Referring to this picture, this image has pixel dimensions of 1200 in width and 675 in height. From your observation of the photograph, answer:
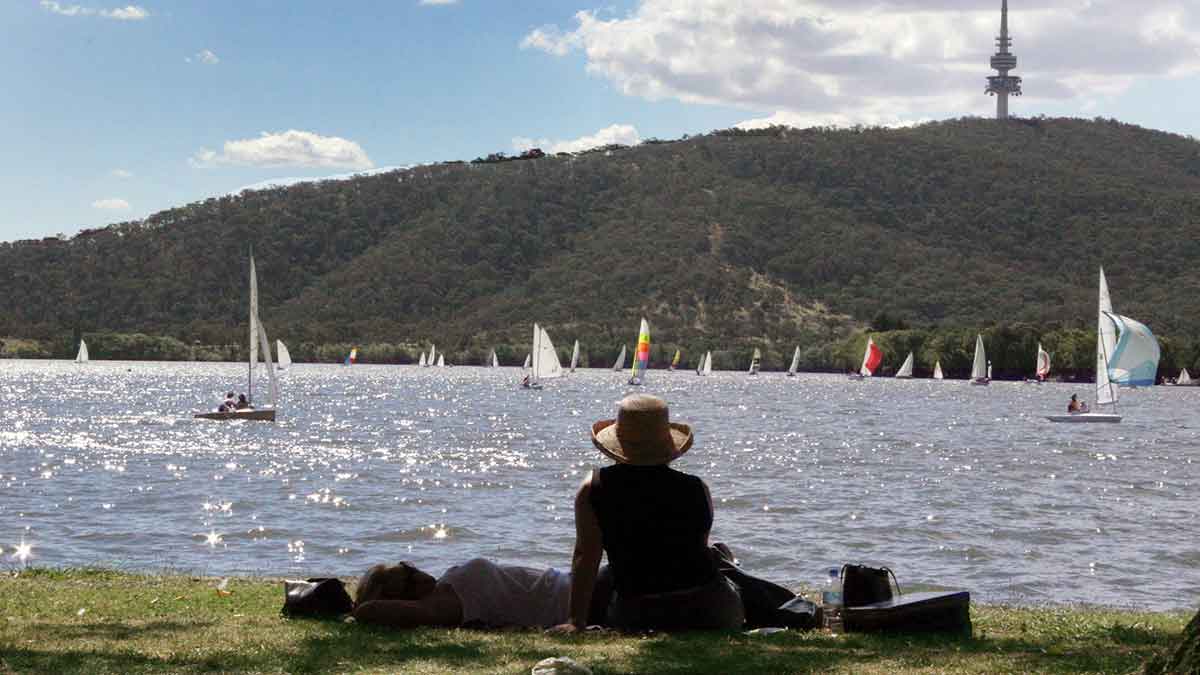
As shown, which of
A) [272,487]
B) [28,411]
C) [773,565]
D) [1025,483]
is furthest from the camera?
[28,411]

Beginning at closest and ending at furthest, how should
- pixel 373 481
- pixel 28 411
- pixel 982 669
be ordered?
1. pixel 982 669
2. pixel 373 481
3. pixel 28 411

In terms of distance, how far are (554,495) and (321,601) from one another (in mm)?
21562

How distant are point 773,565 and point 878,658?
12.0m

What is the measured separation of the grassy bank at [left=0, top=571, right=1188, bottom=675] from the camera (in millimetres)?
9336

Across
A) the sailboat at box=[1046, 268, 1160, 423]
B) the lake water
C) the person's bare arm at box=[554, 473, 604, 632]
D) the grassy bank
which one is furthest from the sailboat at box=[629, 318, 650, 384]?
the person's bare arm at box=[554, 473, 604, 632]

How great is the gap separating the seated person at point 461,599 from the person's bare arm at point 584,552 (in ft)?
1.69

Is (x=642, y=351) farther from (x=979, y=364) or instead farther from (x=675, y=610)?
(x=675, y=610)

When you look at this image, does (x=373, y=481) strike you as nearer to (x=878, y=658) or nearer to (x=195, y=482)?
(x=195, y=482)

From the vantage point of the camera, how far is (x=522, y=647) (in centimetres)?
1009

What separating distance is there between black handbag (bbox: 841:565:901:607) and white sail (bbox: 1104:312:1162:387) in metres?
61.6

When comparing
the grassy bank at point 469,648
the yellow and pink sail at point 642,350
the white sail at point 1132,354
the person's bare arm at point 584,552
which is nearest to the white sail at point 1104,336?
the white sail at point 1132,354

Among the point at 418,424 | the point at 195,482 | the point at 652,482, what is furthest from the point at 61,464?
the point at 652,482

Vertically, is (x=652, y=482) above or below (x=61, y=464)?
above

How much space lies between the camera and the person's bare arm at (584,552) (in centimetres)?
1014
